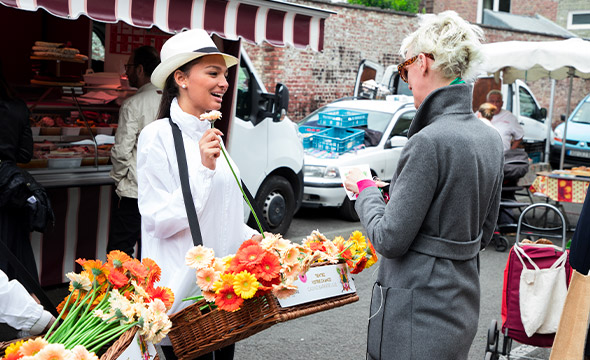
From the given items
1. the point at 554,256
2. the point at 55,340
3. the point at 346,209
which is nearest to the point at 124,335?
the point at 55,340

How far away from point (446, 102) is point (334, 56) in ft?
49.5

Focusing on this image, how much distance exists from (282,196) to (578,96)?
64.0ft

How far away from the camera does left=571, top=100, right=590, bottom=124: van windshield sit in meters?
16.7

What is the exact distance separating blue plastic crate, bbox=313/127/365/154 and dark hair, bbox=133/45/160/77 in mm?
4123

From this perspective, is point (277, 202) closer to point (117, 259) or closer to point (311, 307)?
point (311, 307)

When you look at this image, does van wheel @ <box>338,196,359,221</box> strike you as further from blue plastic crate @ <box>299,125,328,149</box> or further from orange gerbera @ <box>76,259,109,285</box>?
orange gerbera @ <box>76,259,109,285</box>

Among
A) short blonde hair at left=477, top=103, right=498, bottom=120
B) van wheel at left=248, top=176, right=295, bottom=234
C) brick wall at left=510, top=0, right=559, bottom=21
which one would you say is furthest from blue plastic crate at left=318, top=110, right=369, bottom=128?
brick wall at left=510, top=0, right=559, bottom=21

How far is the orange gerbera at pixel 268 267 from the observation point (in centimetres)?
242

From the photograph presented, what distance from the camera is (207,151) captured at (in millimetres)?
2666

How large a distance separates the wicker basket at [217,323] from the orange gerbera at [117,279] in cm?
32

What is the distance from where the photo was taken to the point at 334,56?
56.5 ft

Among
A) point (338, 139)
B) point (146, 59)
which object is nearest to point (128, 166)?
point (146, 59)

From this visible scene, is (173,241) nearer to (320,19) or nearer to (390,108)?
(320,19)

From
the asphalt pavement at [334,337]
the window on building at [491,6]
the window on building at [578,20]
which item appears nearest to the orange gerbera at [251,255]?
the asphalt pavement at [334,337]
